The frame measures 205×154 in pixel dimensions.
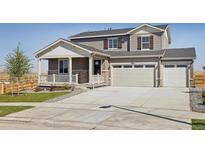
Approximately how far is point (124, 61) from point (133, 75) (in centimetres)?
166

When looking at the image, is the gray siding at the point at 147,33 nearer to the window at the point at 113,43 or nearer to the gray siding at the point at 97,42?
the gray siding at the point at 97,42

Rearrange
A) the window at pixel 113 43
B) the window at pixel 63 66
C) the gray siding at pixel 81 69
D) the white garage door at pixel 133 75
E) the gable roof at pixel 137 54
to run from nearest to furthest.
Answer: the gable roof at pixel 137 54
the white garage door at pixel 133 75
the gray siding at pixel 81 69
the window at pixel 63 66
the window at pixel 113 43

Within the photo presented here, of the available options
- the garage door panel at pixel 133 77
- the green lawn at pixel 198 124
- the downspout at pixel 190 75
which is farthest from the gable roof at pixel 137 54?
the green lawn at pixel 198 124

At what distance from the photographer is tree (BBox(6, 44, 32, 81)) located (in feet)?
68.3

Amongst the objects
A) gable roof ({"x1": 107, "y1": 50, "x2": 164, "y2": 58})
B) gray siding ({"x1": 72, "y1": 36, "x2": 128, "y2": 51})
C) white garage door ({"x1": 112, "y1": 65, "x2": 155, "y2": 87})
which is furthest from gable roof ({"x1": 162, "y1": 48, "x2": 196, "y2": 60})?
gray siding ({"x1": 72, "y1": 36, "x2": 128, "y2": 51})

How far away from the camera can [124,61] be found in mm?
24391

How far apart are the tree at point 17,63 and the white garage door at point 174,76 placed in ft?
41.5

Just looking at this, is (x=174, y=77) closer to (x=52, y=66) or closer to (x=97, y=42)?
(x=97, y=42)

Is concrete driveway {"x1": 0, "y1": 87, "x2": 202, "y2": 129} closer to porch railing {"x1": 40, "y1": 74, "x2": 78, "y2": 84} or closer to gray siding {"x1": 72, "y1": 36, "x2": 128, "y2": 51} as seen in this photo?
porch railing {"x1": 40, "y1": 74, "x2": 78, "y2": 84}

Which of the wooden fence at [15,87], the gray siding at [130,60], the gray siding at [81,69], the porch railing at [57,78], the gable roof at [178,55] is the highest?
the gable roof at [178,55]

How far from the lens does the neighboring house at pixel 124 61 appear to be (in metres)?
22.3

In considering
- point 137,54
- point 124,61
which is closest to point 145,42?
point 137,54
